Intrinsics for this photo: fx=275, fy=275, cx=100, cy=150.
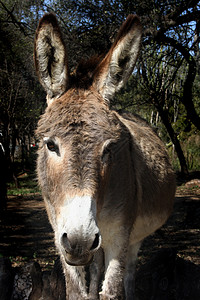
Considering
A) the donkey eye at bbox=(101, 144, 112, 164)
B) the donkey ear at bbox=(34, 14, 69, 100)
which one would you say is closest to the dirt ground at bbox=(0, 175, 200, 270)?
the donkey eye at bbox=(101, 144, 112, 164)

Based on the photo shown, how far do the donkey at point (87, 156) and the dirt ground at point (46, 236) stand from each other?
2.58 metres

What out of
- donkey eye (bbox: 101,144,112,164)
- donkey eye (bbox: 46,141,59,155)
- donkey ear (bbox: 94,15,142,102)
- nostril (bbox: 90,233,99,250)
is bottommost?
nostril (bbox: 90,233,99,250)

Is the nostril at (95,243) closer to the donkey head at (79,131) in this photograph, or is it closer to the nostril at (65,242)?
the donkey head at (79,131)

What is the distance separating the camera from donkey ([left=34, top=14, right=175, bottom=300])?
178 cm

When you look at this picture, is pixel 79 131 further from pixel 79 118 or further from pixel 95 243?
pixel 95 243

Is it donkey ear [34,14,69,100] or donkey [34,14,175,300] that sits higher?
donkey ear [34,14,69,100]

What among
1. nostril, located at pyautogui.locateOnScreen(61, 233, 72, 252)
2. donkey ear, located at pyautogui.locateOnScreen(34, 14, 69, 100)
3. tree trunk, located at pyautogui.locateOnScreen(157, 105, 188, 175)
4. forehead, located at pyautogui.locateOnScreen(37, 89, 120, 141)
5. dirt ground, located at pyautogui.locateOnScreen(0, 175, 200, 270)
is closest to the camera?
nostril, located at pyautogui.locateOnScreen(61, 233, 72, 252)

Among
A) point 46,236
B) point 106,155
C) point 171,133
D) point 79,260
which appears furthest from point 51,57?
point 171,133

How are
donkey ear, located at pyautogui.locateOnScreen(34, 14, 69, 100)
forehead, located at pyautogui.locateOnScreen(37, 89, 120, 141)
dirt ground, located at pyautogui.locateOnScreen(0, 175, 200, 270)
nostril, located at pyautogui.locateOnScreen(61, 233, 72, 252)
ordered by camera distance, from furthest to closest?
dirt ground, located at pyautogui.locateOnScreen(0, 175, 200, 270)
donkey ear, located at pyautogui.locateOnScreen(34, 14, 69, 100)
forehead, located at pyautogui.locateOnScreen(37, 89, 120, 141)
nostril, located at pyautogui.locateOnScreen(61, 233, 72, 252)

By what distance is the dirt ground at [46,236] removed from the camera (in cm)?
514

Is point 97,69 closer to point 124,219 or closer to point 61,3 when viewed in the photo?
point 124,219

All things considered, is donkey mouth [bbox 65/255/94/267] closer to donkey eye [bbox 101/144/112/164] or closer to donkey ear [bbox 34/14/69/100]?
donkey eye [bbox 101/144/112/164]

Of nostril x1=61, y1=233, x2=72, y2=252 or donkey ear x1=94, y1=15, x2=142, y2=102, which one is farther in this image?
donkey ear x1=94, y1=15, x2=142, y2=102

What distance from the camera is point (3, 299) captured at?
10.3 feet
